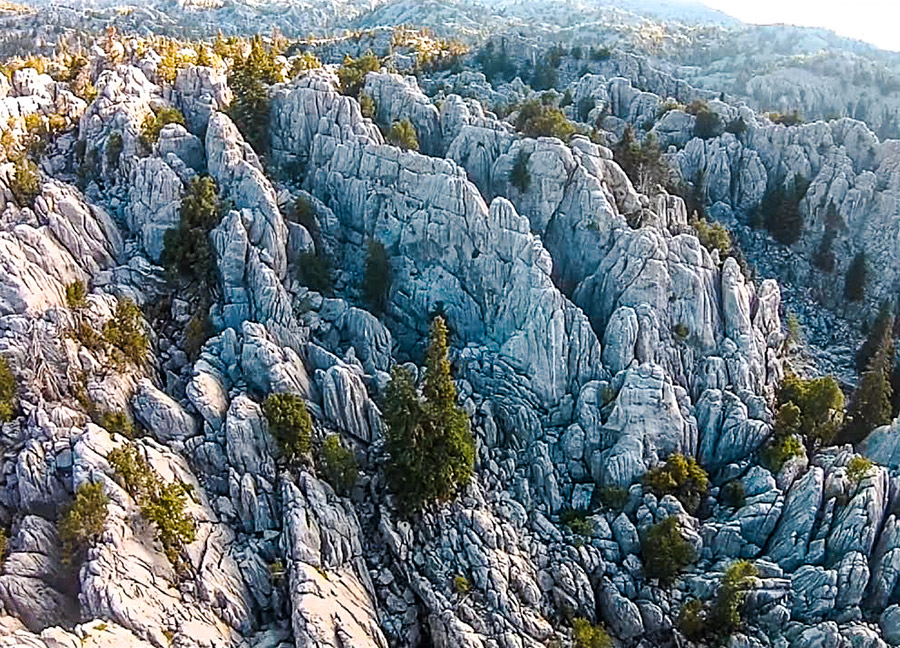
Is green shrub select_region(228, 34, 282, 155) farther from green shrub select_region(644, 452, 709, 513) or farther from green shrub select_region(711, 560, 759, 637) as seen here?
green shrub select_region(711, 560, 759, 637)

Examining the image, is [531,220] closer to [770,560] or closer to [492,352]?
[492,352]

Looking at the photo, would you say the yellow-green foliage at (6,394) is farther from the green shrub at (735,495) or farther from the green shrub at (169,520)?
the green shrub at (735,495)

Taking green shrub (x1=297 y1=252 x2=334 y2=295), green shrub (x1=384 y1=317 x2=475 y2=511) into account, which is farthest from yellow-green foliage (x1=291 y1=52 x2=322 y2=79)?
green shrub (x1=384 y1=317 x2=475 y2=511)

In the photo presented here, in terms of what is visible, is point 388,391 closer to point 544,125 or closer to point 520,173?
point 520,173

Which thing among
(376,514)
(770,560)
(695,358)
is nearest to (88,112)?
(376,514)

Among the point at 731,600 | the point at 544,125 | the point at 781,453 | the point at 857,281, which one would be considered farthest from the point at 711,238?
the point at 731,600
